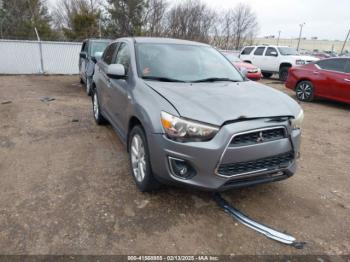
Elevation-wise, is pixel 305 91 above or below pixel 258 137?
below

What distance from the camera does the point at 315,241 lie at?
252 centimetres

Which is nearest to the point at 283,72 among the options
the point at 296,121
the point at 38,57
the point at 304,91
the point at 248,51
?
the point at 248,51

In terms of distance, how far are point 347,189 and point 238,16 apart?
32956mm

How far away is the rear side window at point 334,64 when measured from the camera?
782 cm

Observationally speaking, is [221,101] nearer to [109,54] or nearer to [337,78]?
[109,54]

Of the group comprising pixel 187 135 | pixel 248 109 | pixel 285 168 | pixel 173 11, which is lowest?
pixel 285 168

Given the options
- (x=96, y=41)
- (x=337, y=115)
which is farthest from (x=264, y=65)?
(x=96, y=41)

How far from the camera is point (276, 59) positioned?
1409 cm

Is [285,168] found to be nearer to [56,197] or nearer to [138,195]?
[138,195]

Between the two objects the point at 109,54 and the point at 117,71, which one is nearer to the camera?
the point at 117,71

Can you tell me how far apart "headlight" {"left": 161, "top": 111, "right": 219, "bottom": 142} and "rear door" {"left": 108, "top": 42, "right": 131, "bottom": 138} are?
42.0 inches

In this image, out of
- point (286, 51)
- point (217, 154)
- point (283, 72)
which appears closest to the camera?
point (217, 154)

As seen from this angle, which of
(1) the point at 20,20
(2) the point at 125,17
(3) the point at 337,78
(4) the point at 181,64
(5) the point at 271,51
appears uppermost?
(2) the point at 125,17

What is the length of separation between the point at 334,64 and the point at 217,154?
737 cm
